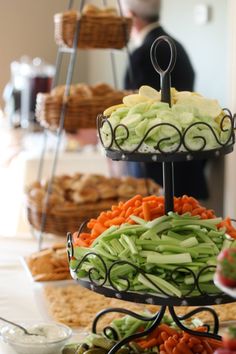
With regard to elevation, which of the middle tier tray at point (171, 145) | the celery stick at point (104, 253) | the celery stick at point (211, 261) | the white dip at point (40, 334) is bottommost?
the white dip at point (40, 334)

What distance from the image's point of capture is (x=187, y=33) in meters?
5.09

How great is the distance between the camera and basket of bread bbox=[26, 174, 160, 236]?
8.07 feet

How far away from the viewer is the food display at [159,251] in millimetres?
1208

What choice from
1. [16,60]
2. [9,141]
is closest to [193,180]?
[9,141]

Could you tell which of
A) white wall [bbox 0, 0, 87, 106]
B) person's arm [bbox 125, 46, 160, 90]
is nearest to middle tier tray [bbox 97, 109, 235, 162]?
person's arm [bbox 125, 46, 160, 90]

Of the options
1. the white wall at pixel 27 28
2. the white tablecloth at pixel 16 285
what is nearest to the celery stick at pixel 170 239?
the white tablecloth at pixel 16 285

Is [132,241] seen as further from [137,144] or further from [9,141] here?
[9,141]

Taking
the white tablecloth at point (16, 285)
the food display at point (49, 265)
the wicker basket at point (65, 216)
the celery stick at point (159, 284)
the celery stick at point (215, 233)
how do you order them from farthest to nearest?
1. the wicker basket at point (65, 216)
2. the food display at point (49, 265)
3. the white tablecloth at point (16, 285)
4. the celery stick at point (215, 233)
5. the celery stick at point (159, 284)

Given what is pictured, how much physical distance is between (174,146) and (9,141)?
10.8ft

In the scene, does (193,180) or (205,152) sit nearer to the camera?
(205,152)

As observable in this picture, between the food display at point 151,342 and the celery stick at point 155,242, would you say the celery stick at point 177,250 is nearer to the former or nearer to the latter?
the celery stick at point 155,242

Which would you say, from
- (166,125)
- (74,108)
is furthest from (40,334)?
(74,108)

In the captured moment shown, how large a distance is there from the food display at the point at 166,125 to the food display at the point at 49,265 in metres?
0.83

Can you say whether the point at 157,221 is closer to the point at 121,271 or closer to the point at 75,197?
the point at 121,271
